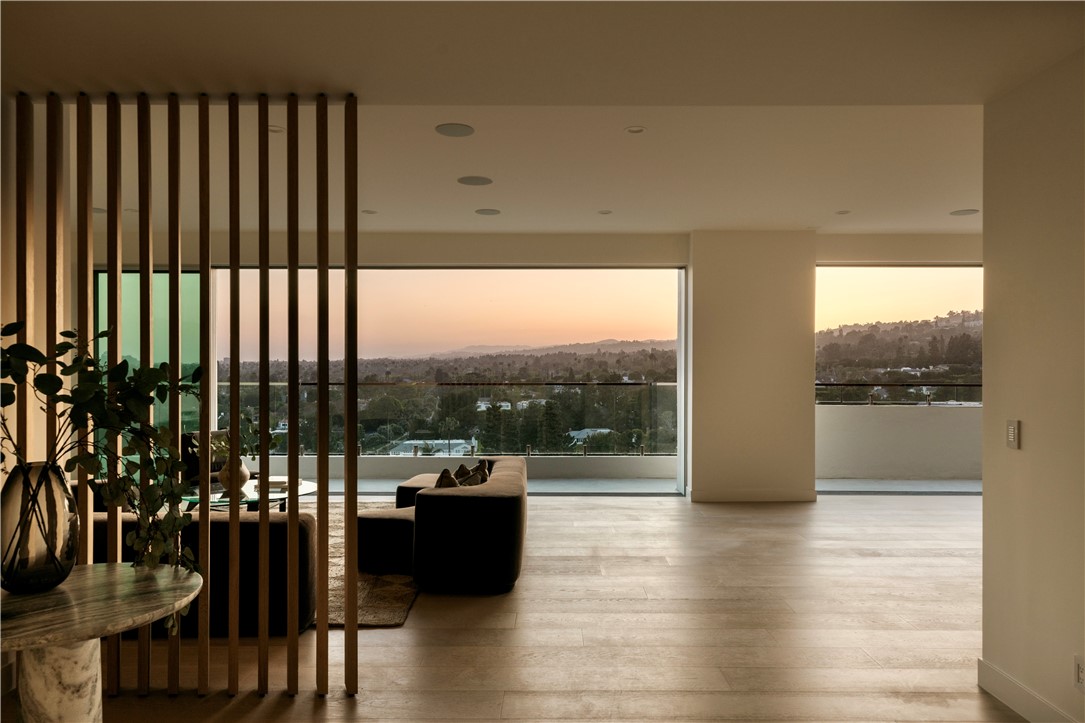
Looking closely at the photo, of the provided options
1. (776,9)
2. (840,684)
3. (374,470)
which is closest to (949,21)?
(776,9)

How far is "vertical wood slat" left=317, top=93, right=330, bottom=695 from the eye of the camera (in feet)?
9.74

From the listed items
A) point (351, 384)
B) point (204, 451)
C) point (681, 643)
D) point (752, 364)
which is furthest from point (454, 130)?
point (752, 364)

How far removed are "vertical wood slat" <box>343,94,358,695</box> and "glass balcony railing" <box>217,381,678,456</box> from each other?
16.8 feet

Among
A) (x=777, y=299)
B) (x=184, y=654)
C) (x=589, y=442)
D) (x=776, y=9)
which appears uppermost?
(x=776, y=9)

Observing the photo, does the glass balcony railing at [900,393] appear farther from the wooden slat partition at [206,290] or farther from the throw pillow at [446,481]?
the wooden slat partition at [206,290]

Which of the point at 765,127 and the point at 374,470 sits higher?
the point at 765,127

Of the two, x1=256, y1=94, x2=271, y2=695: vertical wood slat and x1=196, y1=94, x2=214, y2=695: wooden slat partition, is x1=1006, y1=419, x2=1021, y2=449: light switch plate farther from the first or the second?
x1=196, y1=94, x2=214, y2=695: wooden slat partition

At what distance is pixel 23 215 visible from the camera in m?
2.96

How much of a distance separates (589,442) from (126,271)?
500 centimetres

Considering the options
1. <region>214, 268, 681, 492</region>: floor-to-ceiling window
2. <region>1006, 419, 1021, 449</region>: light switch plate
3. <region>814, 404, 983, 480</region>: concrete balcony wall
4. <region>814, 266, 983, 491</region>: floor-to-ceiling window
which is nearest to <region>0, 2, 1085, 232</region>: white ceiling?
<region>1006, 419, 1021, 449</region>: light switch plate

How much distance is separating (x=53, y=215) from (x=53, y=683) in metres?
1.83

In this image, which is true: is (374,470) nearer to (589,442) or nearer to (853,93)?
(589,442)

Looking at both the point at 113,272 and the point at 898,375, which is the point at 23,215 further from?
the point at 898,375

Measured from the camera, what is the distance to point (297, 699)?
299 cm
